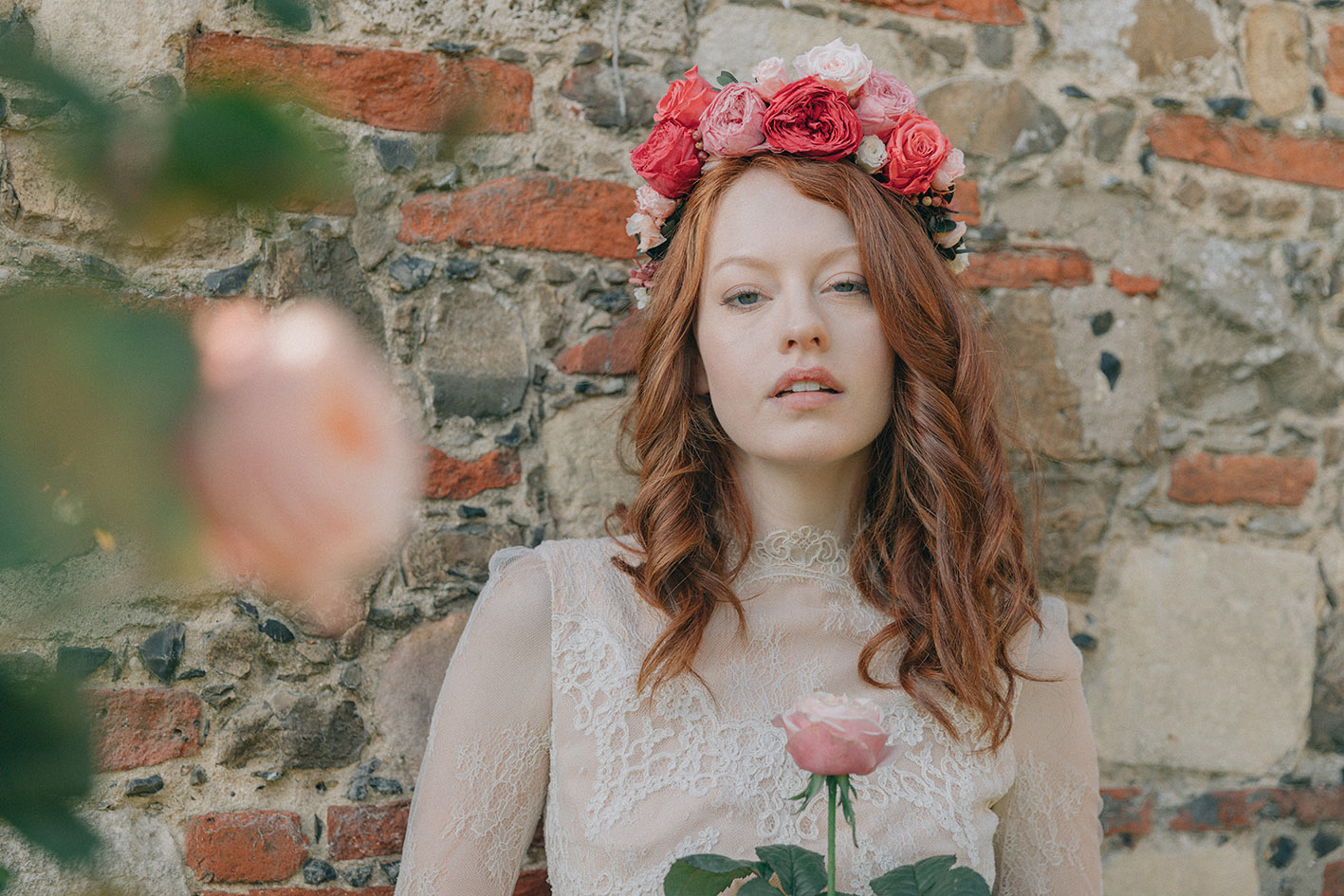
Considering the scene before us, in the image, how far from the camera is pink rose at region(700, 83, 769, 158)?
155cm

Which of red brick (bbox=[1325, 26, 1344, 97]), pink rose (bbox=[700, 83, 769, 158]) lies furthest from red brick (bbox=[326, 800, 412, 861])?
red brick (bbox=[1325, 26, 1344, 97])

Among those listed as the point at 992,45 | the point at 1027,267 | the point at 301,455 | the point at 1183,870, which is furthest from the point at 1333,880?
the point at 301,455

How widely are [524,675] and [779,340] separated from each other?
646mm

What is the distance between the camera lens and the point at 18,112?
156 centimetres

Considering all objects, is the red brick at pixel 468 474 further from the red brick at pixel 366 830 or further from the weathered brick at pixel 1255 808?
the weathered brick at pixel 1255 808

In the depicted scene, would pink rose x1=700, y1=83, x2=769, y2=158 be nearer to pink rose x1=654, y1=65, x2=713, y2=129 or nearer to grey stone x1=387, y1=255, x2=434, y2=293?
pink rose x1=654, y1=65, x2=713, y2=129

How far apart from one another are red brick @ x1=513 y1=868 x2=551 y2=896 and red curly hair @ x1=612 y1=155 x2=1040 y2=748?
1.76 ft

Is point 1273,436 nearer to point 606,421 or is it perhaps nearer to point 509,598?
point 606,421

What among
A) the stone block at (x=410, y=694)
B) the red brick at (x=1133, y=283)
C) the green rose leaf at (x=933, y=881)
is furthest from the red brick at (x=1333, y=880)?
the stone block at (x=410, y=694)

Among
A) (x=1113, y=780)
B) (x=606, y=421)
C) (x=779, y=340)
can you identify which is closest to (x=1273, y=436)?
(x=1113, y=780)

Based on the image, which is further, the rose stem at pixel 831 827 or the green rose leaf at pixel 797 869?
the green rose leaf at pixel 797 869

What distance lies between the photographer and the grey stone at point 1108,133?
2057 millimetres

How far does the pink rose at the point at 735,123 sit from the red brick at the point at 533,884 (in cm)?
130

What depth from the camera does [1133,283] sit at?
6.75 ft
